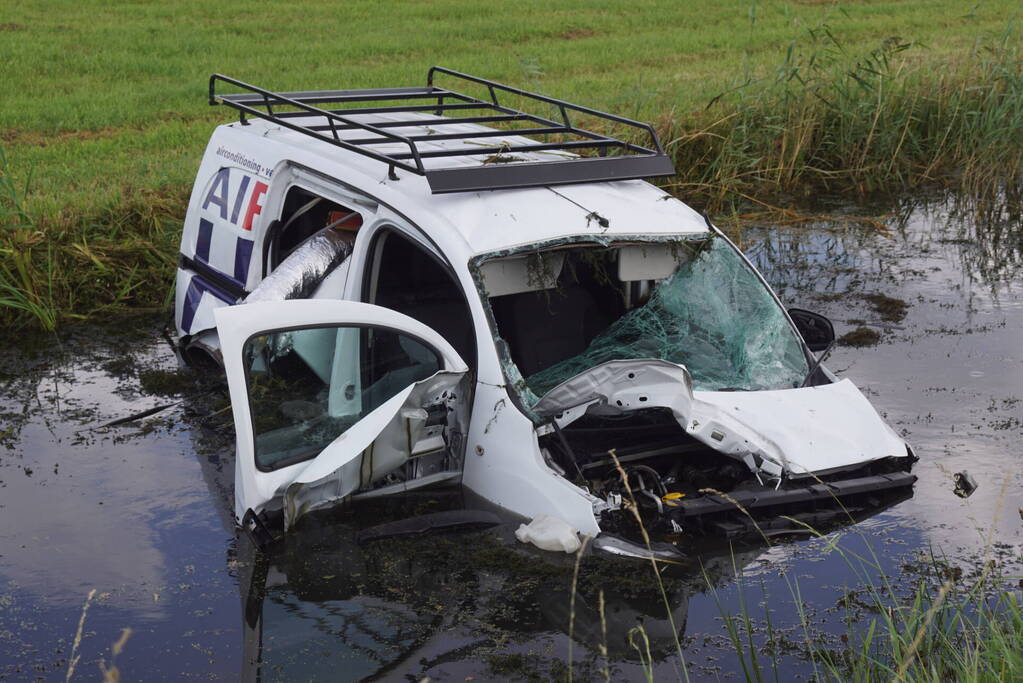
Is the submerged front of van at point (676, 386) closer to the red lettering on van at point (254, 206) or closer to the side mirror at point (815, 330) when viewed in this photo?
the side mirror at point (815, 330)

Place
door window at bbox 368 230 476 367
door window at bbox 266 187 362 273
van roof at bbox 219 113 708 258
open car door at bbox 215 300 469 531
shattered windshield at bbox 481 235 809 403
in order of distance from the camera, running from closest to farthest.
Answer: open car door at bbox 215 300 469 531 < van roof at bbox 219 113 708 258 < shattered windshield at bbox 481 235 809 403 < door window at bbox 368 230 476 367 < door window at bbox 266 187 362 273

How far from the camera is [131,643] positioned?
4785 mm

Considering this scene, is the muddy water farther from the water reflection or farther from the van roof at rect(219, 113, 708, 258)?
the van roof at rect(219, 113, 708, 258)

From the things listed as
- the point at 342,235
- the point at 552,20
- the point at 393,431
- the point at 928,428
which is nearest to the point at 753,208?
the point at 928,428

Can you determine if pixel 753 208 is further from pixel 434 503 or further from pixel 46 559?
pixel 46 559

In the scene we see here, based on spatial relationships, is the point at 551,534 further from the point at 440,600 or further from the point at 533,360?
the point at 533,360

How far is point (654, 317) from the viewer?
603 cm

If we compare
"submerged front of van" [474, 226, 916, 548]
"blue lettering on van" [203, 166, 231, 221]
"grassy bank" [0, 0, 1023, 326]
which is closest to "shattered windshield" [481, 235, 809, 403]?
"submerged front of van" [474, 226, 916, 548]

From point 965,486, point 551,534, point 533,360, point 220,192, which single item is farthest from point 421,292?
point 965,486

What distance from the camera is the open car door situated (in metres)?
4.98

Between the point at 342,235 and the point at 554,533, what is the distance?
89.1 inches

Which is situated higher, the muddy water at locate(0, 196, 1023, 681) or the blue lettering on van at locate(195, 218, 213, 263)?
the blue lettering on van at locate(195, 218, 213, 263)

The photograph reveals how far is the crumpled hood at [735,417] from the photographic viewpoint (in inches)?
203

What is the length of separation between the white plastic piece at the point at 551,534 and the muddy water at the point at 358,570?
0.43 ft
